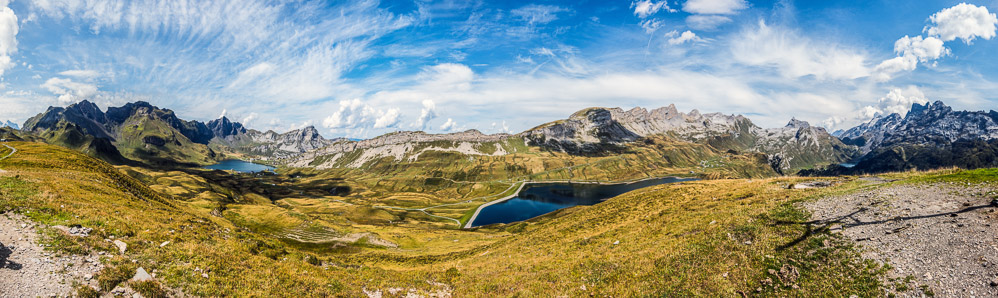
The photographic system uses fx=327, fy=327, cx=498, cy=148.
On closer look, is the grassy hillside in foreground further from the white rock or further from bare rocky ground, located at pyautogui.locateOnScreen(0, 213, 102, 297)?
bare rocky ground, located at pyautogui.locateOnScreen(0, 213, 102, 297)

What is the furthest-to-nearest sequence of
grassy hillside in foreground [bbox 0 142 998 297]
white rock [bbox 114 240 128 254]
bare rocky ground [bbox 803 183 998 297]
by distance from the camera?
white rock [bbox 114 240 128 254]
grassy hillside in foreground [bbox 0 142 998 297]
bare rocky ground [bbox 803 183 998 297]

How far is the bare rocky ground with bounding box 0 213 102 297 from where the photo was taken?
A: 13.2 m

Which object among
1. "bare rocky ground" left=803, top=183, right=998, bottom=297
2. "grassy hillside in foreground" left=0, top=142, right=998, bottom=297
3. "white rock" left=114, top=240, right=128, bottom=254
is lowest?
"grassy hillside in foreground" left=0, top=142, right=998, bottom=297

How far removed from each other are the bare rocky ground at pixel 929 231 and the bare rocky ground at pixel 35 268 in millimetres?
36073

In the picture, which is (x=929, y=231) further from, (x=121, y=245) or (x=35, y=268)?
(x=121, y=245)

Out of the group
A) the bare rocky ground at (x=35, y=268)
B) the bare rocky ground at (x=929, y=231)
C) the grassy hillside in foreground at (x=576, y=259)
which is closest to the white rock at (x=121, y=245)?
the grassy hillside in foreground at (x=576, y=259)

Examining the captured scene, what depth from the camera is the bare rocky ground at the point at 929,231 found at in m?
14.1

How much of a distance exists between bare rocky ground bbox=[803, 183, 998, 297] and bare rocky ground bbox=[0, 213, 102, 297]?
36.1 metres

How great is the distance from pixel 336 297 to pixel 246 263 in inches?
291

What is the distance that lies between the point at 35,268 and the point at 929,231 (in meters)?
43.9

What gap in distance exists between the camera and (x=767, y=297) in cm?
1661

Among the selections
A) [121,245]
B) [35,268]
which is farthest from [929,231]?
[121,245]

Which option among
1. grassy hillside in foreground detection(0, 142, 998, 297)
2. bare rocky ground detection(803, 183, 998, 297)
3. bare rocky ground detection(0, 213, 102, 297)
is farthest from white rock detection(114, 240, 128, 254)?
bare rocky ground detection(803, 183, 998, 297)

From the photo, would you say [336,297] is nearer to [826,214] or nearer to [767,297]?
[767,297]
